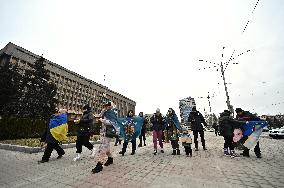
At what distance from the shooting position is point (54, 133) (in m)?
8.15

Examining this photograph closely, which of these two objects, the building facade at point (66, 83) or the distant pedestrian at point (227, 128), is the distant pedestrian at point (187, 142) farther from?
the building facade at point (66, 83)

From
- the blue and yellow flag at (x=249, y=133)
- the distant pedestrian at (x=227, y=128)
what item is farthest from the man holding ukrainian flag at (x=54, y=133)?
the blue and yellow flag at (x=249, y=133)

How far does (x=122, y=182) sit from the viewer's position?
15.6ft

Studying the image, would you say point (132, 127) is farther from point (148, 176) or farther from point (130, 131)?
point (148, 176)

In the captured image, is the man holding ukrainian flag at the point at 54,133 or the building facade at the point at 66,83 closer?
the man holding ukrainian flag at the point at 54,133

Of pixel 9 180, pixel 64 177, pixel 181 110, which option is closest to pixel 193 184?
pixel 64 177

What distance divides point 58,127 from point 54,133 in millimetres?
264

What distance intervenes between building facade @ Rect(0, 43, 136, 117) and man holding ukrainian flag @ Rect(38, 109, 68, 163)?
194 ft

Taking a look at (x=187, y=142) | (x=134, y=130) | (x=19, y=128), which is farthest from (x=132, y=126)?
(x=19, y=128)

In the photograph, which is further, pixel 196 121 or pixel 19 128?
pixel 19 128

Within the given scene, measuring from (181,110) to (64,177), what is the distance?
5578 centimetres

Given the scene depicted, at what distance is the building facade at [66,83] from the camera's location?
198 ft

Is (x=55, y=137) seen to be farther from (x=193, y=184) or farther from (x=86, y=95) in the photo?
(x=86, y=95)

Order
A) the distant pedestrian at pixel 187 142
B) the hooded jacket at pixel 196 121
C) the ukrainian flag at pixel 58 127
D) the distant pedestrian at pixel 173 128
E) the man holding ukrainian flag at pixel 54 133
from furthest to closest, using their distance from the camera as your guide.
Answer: the hooded jacket at pixel 196 121, the distant pedestrian at pixel 173 128, the distant pedestrian at pixel 187 142, the ukrainian flag at pixel 58 127, the man holding ukrainian flag at pixel 54 133
